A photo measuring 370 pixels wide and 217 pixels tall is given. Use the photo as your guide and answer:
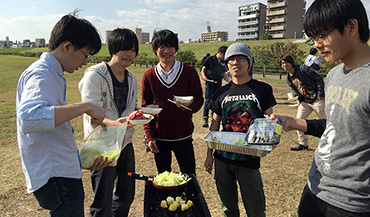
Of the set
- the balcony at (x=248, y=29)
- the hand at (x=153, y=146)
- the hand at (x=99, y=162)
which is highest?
the balcony at (x=248, y=29)

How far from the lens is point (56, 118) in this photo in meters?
1.29

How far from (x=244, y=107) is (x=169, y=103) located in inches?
36.4

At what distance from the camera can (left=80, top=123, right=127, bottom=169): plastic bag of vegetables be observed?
5.69ft

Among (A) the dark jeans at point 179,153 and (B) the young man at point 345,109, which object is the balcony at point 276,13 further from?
(B) the young man at point 345,109

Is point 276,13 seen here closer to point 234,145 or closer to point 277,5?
point 277,5

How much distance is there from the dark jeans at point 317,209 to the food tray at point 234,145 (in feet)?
1.35

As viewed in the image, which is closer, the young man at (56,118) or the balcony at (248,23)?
the young man at (56,118)

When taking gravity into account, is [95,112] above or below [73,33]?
below

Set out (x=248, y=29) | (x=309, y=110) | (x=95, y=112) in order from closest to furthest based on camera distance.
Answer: (x=95, y=112)
(x=309, y=110)
(x=248, y=29)

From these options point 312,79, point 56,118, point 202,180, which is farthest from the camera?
point 312,79

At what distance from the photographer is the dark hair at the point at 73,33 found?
60.3 inches

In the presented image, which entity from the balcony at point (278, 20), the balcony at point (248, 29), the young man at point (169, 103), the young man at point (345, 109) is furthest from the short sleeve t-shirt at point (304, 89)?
the balcony at point (248, 29)

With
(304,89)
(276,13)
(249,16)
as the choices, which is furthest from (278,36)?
(304,89)

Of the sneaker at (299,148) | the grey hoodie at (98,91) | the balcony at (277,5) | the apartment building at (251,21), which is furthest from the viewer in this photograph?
the apartment building at (251,21)
